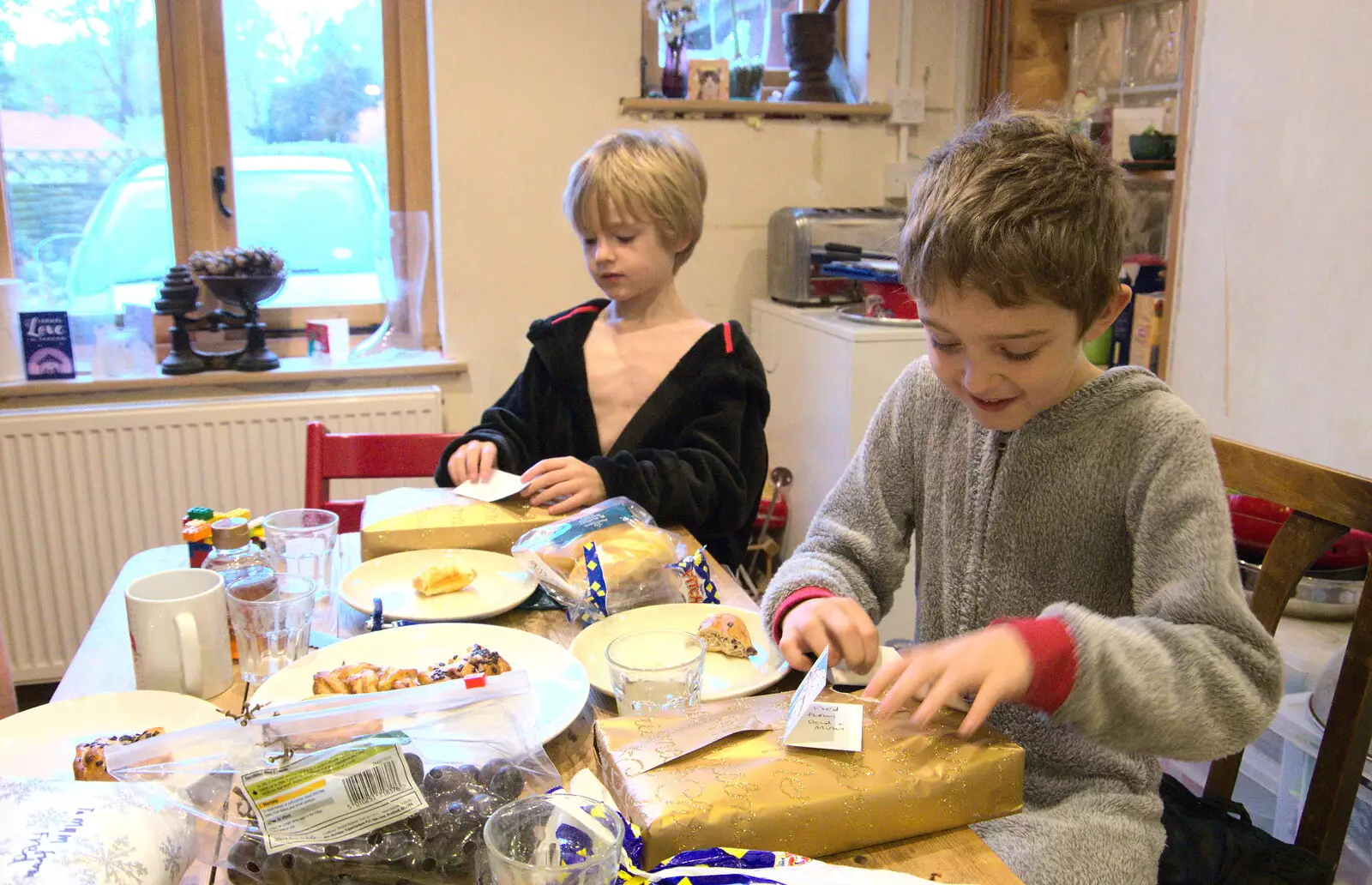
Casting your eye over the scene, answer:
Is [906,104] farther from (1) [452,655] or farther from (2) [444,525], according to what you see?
(1) [452,655]

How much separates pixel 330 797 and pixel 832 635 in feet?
1.60

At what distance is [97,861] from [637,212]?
128cm

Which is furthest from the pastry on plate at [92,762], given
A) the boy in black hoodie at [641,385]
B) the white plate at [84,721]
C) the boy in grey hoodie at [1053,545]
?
the boy in black hoodie at [641,385]

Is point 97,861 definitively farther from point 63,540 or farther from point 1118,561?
point 63,540

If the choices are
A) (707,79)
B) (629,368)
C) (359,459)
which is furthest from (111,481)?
(707,79)

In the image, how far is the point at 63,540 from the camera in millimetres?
2568

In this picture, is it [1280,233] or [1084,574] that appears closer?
[1084,574]

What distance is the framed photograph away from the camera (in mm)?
2879

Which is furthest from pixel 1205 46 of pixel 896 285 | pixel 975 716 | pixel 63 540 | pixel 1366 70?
pixel 63 540

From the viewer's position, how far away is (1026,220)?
917 mm

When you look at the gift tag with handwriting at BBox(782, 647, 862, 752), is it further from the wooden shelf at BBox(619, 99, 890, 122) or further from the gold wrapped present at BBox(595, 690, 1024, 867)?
the wooden shelf at BBox(619, 99, 890, 122)

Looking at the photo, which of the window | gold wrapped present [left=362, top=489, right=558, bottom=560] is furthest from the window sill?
gold wrapped present [left=362, top=489, right=558, bottom=560]

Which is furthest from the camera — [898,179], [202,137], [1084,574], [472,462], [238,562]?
[898,179]

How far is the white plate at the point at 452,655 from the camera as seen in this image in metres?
0.95
